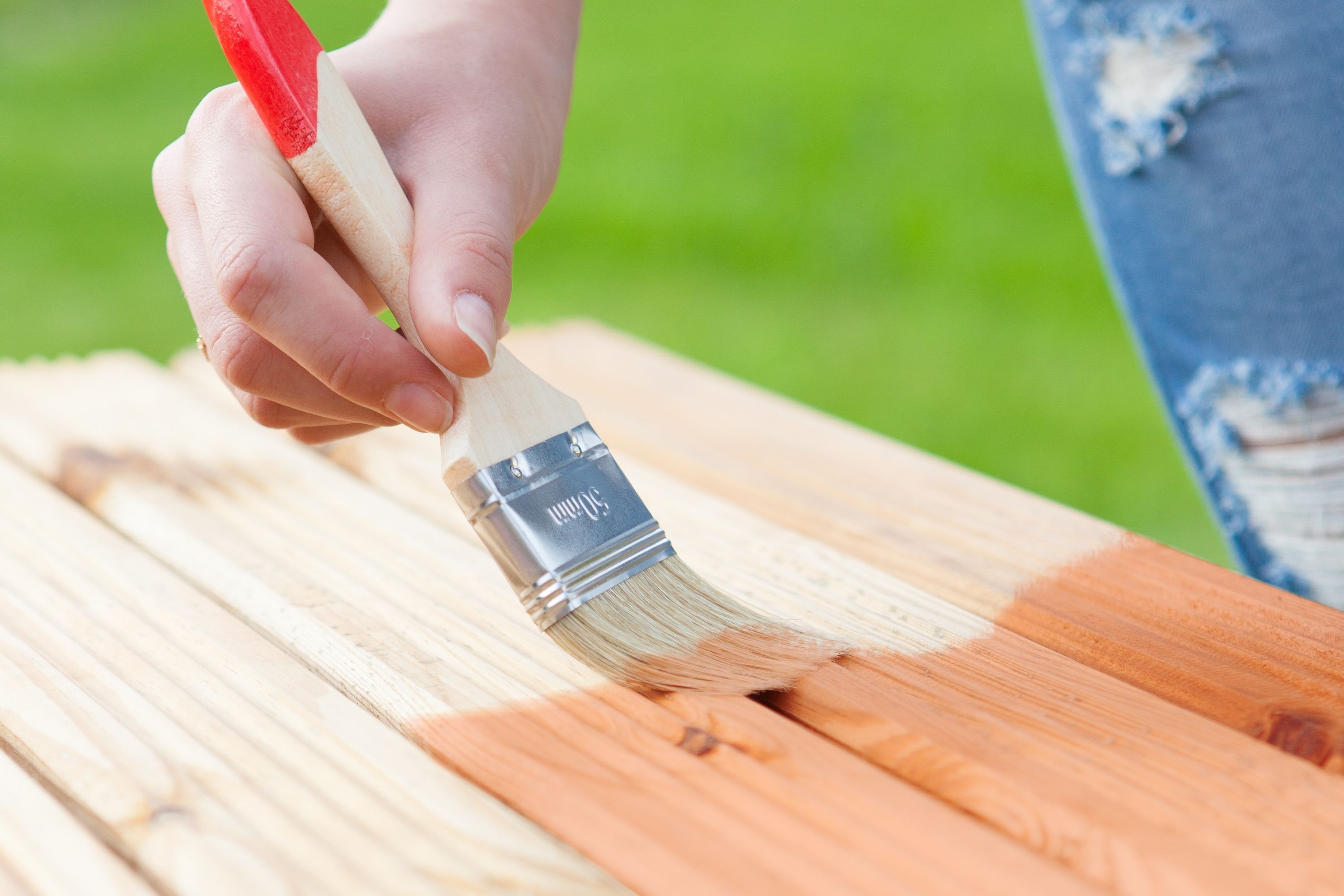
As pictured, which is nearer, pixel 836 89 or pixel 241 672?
pixel 241 672

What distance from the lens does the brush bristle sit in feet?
2.69

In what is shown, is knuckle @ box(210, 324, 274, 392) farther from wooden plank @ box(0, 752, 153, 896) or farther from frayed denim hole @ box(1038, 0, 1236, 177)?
frayed denim hole @ box(1038, 0, 1236, 177)

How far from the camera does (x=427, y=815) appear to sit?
2.25 ft

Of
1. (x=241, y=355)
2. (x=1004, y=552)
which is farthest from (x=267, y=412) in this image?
(x=1004, y=552)

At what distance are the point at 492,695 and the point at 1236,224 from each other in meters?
0.87

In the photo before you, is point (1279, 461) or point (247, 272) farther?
point (1279, 461)

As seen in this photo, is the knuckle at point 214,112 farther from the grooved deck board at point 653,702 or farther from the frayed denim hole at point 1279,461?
the frayed denim hole at point 1279,461

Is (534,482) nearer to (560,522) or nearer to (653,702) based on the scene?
(560,522)

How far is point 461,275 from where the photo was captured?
0.83m

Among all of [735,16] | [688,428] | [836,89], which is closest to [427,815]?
[688,428]

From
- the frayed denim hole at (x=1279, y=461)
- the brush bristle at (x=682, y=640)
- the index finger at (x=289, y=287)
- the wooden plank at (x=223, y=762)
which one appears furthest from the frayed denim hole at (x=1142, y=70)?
the wooden plank at (x=223, y=762)

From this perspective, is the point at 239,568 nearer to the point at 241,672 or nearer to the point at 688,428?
the point at 241,672

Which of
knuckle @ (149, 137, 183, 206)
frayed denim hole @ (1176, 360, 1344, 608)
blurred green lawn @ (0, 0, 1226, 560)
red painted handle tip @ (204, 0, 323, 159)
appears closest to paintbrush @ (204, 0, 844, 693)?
red painted handle tip @ (204, 0, 323, 159)

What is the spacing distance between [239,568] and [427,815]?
402 mm
